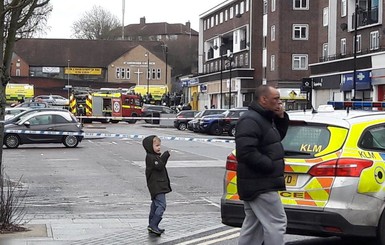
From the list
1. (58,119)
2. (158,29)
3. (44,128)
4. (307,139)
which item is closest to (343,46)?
(58,119)

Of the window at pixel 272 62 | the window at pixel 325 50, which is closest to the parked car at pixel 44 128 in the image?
the window at pixel 325 50

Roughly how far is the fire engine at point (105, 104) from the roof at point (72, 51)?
4639 cm

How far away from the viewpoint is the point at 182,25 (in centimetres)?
→ 15525

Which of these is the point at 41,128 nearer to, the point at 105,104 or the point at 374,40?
the point at 374,40

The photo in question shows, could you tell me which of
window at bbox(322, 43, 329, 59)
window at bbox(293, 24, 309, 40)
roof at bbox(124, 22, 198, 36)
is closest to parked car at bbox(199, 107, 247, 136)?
window at bbox(322, 43, 329, 59)

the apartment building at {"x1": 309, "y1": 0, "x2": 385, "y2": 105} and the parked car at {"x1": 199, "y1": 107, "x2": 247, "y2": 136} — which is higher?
the apartment building at {"x1": 309, "y1": 0, "x2": 385, "y2": 105}

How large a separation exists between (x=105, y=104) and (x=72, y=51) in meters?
51.3

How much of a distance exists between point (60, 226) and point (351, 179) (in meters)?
4.80

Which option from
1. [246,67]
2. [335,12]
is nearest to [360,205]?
[335,12]

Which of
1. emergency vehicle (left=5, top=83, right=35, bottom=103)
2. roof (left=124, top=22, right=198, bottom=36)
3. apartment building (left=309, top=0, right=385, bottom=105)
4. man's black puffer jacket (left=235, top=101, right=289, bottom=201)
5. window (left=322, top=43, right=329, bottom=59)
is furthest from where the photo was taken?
roof (left=124, top=22, right=198, bottom=36)

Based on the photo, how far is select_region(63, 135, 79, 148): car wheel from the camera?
A: 29.4m

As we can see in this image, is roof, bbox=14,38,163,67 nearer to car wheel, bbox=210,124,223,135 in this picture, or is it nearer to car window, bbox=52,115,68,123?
car wheel, bbox=210,124,223,135

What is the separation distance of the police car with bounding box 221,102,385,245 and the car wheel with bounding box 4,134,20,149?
21.9m

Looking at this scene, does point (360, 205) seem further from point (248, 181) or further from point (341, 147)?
point (248, 181)
